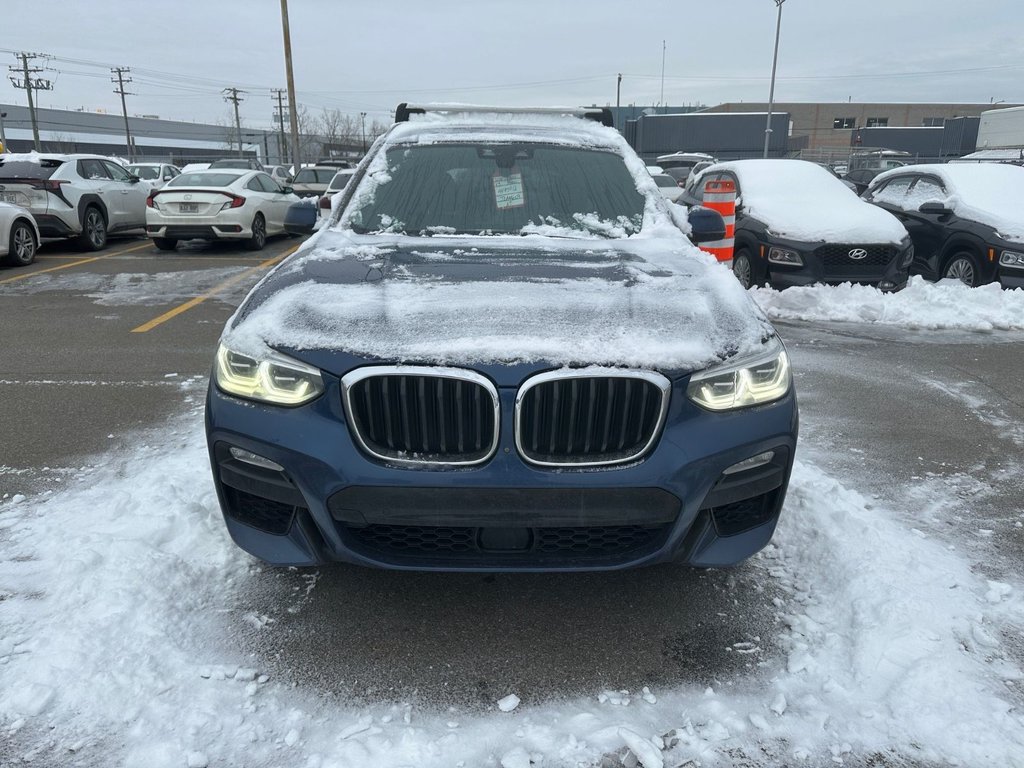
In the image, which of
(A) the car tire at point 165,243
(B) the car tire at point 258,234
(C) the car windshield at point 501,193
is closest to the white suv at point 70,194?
(A) the car tire at point 165,243

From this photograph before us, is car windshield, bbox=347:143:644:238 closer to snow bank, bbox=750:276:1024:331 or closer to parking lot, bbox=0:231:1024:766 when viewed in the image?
parking lot, bbox=0:231:1024:766

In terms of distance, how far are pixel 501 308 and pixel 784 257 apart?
695 centimetres

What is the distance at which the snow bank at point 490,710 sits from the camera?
84.2 inches

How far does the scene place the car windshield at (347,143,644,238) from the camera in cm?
364

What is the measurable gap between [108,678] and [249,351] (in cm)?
108

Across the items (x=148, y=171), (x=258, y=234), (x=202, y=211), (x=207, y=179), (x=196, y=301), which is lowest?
(x=196, y=301)

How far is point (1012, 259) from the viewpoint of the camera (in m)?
8.55

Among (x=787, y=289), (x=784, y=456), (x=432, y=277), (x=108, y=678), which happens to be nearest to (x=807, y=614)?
(x=784, y=456)

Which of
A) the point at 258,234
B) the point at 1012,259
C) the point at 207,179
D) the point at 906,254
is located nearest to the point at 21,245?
the point at 207,179

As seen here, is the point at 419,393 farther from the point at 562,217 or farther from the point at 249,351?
the point at 562,217

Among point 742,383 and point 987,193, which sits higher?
point 987,193

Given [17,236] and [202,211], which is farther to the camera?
[202,211]

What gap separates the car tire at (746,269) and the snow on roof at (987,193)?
256cm

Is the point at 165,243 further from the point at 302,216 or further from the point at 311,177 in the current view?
the point at 302,216
